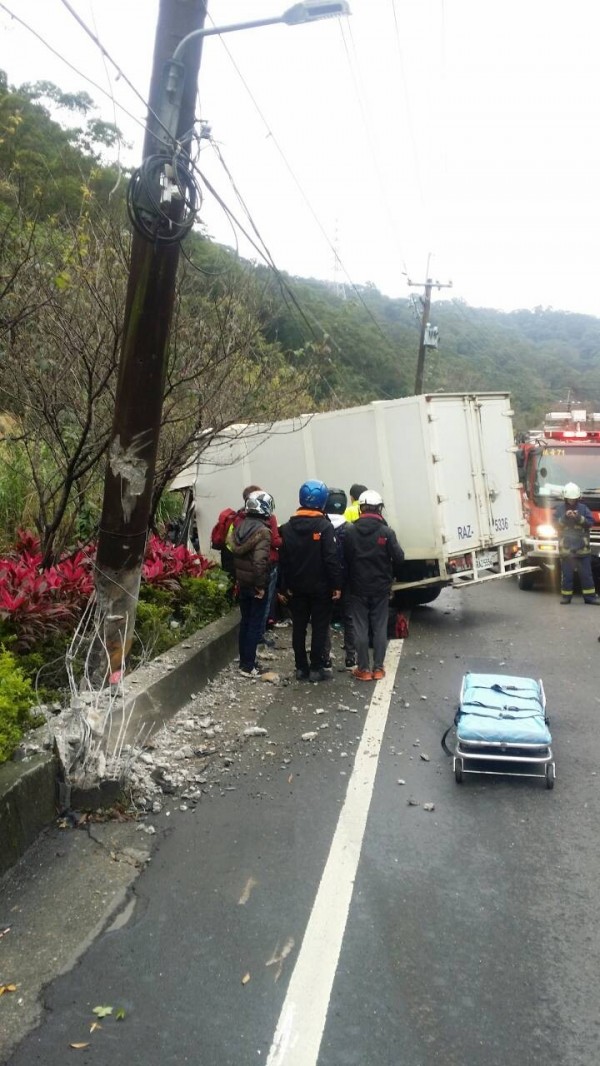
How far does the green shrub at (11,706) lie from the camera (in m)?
4.75

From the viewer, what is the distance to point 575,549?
13.1 m

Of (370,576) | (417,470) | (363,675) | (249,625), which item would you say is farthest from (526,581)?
(249,625)

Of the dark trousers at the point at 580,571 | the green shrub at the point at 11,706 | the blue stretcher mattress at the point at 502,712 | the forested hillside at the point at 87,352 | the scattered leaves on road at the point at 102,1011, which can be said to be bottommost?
the dark trousers at the point at 580,571

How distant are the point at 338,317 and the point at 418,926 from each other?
4453cm

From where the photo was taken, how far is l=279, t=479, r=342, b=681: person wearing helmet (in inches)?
322

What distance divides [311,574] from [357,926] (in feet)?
15.0

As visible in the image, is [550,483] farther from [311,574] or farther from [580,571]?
[311,574]

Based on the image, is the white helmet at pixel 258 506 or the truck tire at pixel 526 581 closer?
the white helmet at pixel 258 506

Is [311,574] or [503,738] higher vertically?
[311,574]

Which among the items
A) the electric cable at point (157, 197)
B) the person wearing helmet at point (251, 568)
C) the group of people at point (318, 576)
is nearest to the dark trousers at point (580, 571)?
the group of people at point (318, 576)

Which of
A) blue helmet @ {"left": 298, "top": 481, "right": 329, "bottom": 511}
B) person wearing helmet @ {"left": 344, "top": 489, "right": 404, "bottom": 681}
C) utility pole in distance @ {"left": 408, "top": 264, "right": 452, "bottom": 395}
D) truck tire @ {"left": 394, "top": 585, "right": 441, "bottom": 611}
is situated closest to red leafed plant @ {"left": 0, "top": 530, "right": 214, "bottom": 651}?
blue helmet @ {"left": 298, "top": 481, "right": 329, "bottom": 511}

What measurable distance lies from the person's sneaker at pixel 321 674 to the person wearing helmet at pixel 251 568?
0.51 meters

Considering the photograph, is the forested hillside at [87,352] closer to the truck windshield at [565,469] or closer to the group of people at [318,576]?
the group of people at [318,576]

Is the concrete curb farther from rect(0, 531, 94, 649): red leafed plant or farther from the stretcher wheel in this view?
the stretcher wheel
